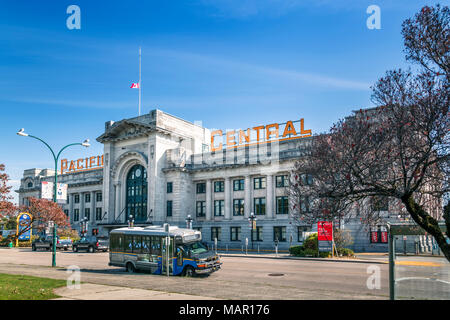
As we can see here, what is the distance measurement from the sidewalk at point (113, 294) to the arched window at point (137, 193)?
44.3m

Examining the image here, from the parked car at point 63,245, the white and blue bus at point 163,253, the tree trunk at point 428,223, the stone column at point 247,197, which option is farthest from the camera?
the stone column at point 247,197

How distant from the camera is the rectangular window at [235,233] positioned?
2066 inches

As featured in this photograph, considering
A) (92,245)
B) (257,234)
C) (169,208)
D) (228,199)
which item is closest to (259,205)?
(257,234)

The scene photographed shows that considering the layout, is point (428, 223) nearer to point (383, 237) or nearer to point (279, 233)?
point (383, 237)

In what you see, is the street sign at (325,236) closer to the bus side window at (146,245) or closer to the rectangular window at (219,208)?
the bus side window at (146,245)

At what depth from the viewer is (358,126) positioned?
1216cm

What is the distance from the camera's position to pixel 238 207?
53.3m

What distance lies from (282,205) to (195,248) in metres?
28.5

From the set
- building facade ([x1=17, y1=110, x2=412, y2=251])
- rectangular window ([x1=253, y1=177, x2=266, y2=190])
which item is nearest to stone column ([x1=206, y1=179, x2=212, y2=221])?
building facade ([x1=17, y1=110, x2=412, y2=251])

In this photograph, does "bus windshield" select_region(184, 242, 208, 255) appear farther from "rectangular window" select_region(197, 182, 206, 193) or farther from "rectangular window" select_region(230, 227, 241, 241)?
"rectangular window" select_region(197, 182, 206, 193)

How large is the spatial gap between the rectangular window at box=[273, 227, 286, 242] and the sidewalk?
3555 cm

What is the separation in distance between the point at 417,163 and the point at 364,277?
12334mm

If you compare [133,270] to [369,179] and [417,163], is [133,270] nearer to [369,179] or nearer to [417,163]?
[369,179]

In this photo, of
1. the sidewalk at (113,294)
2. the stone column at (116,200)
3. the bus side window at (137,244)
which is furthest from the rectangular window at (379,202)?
the stone column at (116,200)
